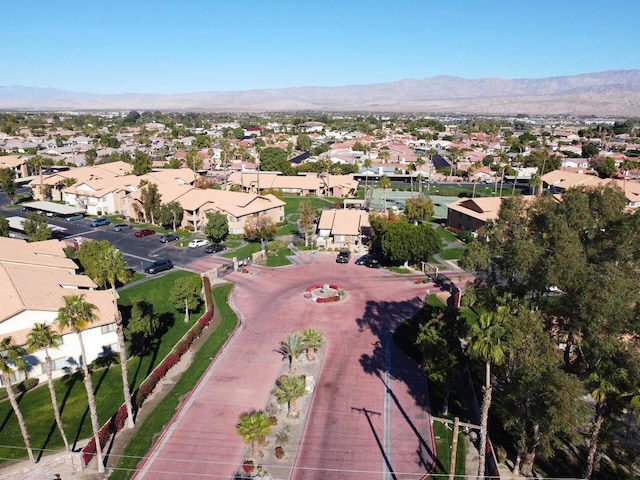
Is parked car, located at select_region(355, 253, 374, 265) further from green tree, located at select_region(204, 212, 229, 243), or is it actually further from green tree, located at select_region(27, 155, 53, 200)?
green tree, located at select_region(27, 155, 53, 200)

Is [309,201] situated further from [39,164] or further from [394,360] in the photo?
[39,164]

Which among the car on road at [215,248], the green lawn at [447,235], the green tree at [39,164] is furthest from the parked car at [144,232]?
the green lawn at [447,235]

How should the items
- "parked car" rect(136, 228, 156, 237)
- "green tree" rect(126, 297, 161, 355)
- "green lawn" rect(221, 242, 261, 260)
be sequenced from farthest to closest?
"parked car" rect(136, 228, 156, 237), "green lawn" rect(221, 242, 261, 260), "green tree" rect(126, 297, 161, 355)

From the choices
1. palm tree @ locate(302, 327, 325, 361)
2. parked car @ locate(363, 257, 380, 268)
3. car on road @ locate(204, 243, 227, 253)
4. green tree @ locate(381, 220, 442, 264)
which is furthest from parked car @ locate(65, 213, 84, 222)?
palm tree @ locate(302, 327, 325, 361)

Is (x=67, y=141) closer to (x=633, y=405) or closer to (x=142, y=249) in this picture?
(x=142, y=249)

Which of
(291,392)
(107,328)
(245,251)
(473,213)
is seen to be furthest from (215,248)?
(473,213)

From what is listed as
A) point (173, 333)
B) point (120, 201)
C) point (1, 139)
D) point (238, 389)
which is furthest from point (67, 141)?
point (238, 389)
